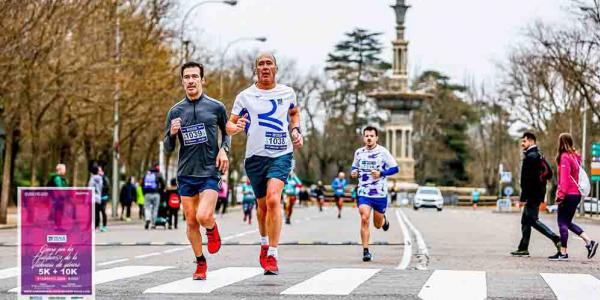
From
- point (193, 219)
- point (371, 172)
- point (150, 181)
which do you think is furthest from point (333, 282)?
point (150, 181)

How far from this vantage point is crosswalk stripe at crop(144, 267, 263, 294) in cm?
1111

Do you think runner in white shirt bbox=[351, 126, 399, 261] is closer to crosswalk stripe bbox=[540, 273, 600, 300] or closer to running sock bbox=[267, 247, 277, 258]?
crosswalk stripe bbox=[540, 273, 600, 300]

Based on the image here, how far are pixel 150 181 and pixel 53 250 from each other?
24435 mm

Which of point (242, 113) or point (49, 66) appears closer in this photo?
point (242, 113)

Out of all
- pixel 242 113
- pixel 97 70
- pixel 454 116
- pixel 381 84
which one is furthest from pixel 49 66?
pixel 454 116

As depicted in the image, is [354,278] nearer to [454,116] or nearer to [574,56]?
[574,56]

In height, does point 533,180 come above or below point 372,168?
below

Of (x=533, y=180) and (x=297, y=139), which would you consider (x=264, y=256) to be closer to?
(x=297, y=139)

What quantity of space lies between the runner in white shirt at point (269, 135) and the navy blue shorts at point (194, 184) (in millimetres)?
738

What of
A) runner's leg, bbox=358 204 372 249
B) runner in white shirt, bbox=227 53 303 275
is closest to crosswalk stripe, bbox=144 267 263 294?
runner in white shirt, bbox=227 53 303 275

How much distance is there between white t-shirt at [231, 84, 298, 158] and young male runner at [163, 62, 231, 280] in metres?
0.60

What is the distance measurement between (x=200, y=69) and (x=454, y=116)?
10443 centimetres

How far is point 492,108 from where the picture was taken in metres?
107

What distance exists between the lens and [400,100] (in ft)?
308
